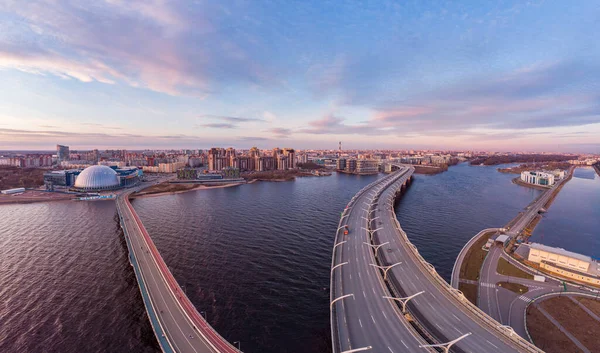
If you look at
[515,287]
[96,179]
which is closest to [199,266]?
[515,287]

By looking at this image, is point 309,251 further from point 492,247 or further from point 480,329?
point 492,247

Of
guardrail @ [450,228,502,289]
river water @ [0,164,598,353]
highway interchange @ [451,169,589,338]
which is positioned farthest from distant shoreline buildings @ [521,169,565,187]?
highway interchange @ [451,169,589,338]

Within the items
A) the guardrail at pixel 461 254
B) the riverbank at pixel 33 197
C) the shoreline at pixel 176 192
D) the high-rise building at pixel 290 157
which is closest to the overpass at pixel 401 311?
the guardrail at pixel 461 254

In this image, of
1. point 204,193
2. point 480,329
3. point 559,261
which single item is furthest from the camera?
point 204,193

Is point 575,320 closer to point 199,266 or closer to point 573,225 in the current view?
point 199,266

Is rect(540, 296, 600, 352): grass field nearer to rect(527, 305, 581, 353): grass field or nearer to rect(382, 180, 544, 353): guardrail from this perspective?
rect(527, 305, 581, 353): grass field

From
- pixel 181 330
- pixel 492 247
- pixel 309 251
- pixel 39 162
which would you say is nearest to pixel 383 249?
pixel 309 251
